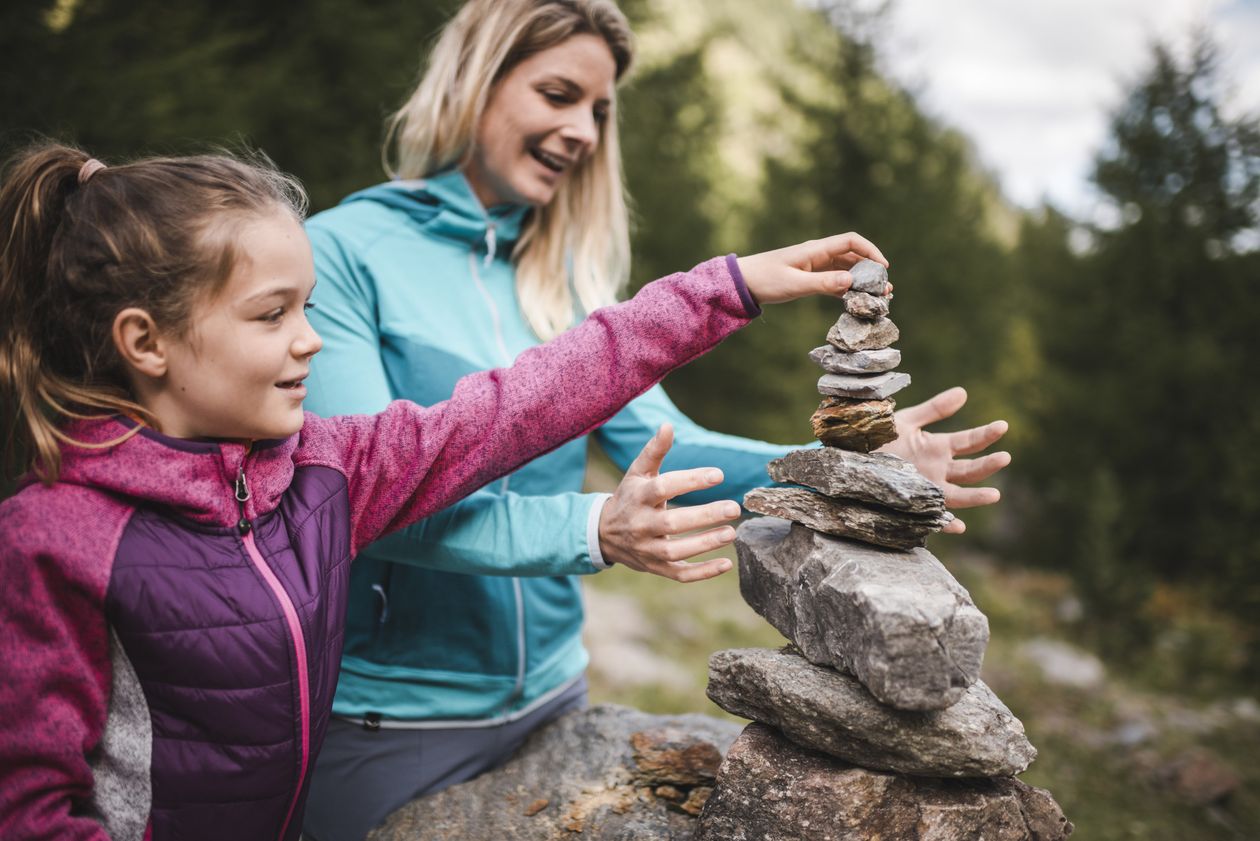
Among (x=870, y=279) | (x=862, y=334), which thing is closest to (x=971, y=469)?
(x=862, y=334)

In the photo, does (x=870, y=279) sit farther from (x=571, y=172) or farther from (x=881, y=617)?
(x=571, y=172)

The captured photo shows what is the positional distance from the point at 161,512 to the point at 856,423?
1.71 metres

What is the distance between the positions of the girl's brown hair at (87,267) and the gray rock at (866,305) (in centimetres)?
150

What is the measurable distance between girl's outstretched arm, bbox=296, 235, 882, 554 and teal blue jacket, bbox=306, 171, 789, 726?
0.19m

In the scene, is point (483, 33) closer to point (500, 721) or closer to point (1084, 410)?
point (500, 721)

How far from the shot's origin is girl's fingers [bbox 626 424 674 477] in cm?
209

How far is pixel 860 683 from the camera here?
2.21 metres

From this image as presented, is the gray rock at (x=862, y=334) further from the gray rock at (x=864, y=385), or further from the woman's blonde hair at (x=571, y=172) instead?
the woman's blonde hair at (x=571, y=172)

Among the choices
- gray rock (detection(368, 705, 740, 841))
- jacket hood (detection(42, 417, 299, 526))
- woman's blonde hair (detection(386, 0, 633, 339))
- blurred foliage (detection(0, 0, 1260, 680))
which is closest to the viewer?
jacket hood (detection(42, 417, 299, 526))

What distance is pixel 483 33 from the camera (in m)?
3.01

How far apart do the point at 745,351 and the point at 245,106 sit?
8.25m

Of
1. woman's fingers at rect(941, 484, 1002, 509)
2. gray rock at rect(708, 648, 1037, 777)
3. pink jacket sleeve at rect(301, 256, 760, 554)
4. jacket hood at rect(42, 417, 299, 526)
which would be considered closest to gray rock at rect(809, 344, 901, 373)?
pink jacket sleeve at rect(301, 256, 760, 554)

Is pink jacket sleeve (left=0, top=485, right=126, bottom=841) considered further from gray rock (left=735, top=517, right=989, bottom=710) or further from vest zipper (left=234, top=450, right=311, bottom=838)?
gray rock (left=735, top=517, right=989, bottom=710)

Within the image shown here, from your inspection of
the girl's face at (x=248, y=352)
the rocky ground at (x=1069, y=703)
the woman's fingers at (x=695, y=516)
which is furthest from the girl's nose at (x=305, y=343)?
the rocky ground at (x=1069, y=703)
